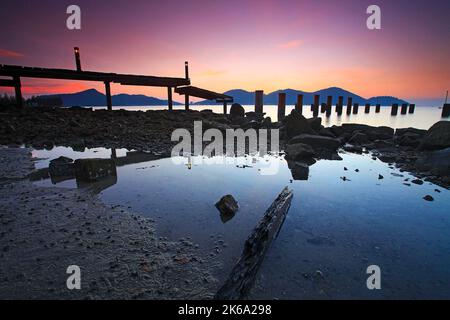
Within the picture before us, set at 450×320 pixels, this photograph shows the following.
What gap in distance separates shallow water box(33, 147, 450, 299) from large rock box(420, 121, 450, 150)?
3.72m

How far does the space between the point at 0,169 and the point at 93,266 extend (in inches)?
229

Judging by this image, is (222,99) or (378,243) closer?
(378,243)

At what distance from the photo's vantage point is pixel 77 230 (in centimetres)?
334

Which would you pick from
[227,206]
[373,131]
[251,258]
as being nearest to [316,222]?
[227,206]

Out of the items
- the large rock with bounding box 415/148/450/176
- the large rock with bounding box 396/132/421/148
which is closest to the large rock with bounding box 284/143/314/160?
the large rock with bounding box 415/148/450/176

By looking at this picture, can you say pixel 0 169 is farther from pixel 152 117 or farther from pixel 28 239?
pixel 152 117

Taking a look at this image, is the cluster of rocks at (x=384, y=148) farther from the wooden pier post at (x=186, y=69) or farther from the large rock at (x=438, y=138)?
the wooden pier post at (x=186, y=69)

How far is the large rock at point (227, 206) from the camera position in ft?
13.8

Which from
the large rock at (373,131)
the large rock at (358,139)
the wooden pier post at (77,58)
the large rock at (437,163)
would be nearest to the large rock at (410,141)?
the large rock at (358,139)

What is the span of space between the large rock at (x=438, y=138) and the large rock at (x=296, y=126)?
16.4 feet

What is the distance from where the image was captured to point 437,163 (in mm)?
6871

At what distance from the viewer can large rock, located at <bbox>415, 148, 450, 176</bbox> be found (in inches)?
255

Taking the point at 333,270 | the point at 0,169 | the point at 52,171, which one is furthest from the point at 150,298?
the point at 0,169

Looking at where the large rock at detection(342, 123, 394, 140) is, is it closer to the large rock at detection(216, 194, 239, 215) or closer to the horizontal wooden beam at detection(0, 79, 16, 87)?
the large rock at detection(216, 194, 239, 215)
